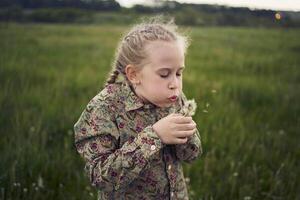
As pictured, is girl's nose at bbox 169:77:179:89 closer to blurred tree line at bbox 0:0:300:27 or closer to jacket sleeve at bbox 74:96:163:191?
jacket sleeve at bbox 74:96:163:191

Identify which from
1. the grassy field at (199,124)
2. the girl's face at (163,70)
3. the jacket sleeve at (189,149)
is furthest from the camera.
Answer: the grassy field at (199,124)

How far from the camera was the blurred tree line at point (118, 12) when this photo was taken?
12.1 m

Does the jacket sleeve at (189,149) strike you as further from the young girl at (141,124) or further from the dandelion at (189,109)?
the dandelion at (189,109)

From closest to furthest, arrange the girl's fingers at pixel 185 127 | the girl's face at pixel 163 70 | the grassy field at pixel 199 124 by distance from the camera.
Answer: the girl's fingers at pixel 185 127
the girl's face at pixel 163 70
the grassy field at pixel 199 124

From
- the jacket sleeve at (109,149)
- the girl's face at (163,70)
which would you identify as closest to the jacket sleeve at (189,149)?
the jacket sleeve at (109,149)

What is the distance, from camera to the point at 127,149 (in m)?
1.90

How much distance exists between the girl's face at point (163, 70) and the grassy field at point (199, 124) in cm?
61

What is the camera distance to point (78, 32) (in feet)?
52.2

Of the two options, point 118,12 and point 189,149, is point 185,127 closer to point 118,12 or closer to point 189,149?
point 189,149

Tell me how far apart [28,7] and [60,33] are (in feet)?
10.2

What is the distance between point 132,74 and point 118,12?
50.9 ft

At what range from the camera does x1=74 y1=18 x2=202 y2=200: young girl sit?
1.89m

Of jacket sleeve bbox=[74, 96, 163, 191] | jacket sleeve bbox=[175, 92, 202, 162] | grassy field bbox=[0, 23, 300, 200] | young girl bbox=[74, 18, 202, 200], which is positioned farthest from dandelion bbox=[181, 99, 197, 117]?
grassy field bbox=[0, 23, 300, 200]

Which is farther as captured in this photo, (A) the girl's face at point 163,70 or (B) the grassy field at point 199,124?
(B) the grassy field at point 199,124
